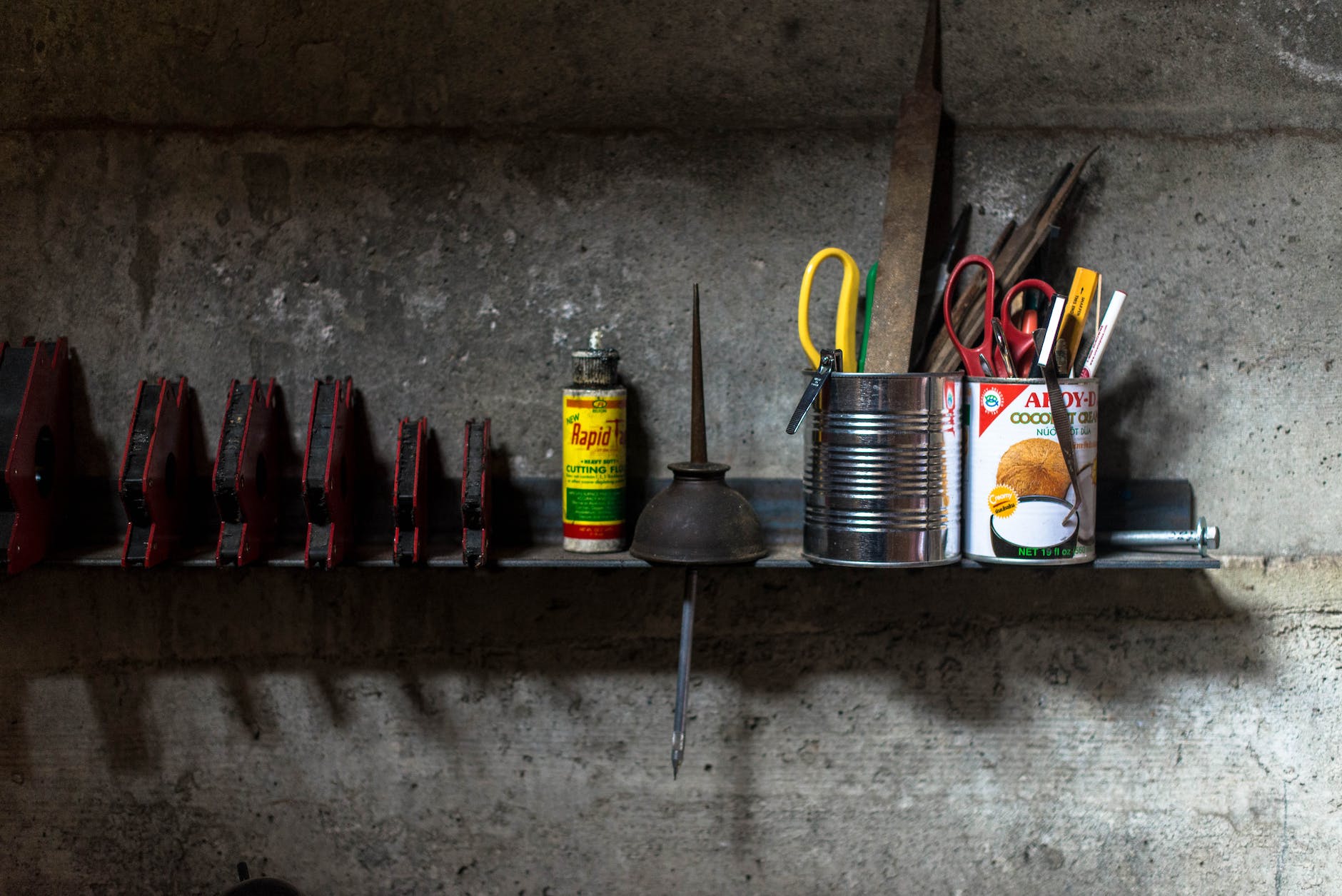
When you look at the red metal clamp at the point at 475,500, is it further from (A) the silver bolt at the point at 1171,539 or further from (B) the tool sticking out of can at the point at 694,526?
(A) the silver bolt at the point at 1171,539

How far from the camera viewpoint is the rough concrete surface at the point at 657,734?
1.18m

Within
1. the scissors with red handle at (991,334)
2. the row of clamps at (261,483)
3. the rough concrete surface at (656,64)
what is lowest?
the row of clamps at (261,483)

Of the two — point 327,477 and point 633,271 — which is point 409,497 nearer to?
point 327,477

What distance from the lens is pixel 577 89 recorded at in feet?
3.78

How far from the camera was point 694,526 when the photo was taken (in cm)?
99

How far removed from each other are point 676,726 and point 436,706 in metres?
0.35

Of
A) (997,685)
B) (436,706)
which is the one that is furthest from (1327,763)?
(436,706)

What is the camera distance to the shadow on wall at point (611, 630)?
1.18 meters

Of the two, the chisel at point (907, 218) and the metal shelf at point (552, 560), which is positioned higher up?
the chisel at point (907, 218)

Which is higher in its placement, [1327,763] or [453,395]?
[453,395]

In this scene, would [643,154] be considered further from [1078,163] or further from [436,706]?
[436,706]

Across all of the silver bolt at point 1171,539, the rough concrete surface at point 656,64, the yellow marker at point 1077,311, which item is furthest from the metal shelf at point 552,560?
the rough concrete surface at point 656,64

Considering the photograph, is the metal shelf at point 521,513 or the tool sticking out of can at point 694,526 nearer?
the tool sticking out of can at point 694,526

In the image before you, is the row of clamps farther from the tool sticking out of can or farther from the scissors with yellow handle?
the scissors with yellow handle
